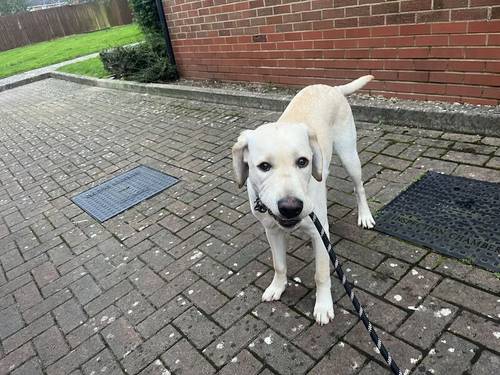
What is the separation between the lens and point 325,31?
5.82 metres

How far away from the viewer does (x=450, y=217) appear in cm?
341

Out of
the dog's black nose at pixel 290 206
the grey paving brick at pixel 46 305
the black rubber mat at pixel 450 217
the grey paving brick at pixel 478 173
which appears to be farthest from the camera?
the grey paving brick at pixel 478 173

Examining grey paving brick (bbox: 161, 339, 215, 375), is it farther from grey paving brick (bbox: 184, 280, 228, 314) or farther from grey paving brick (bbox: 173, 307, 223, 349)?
grey paving brick (bbox: 184, 280, 228, 314)

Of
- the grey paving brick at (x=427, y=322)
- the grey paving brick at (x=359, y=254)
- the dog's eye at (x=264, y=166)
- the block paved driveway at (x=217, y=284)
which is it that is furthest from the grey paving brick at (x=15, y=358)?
the grey paving brick at (x=427, y=322)

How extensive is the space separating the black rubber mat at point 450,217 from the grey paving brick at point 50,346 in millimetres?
2621

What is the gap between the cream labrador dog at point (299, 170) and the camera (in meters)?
2.22

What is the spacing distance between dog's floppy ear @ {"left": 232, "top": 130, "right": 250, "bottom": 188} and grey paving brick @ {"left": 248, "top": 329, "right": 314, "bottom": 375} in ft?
3.36

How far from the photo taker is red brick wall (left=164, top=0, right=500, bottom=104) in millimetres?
4473

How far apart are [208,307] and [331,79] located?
13.8ft

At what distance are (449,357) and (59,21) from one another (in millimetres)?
36916

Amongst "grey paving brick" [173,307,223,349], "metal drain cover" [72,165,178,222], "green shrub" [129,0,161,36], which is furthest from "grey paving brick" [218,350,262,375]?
"green shrub" [129,0,161,36]

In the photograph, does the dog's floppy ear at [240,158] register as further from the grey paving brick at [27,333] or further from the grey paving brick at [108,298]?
the grey paving brick at [27,333]

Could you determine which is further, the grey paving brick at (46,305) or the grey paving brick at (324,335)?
the grey paving brick at (46,305)

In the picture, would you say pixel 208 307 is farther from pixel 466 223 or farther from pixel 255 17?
pixel 255 17
